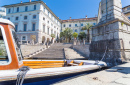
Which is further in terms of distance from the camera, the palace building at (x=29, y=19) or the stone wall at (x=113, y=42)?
the palace building at (x=29, y=19)

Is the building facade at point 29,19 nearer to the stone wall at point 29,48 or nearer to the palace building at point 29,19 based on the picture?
the palace building at point 29,19

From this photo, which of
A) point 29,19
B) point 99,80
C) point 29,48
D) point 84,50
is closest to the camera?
point 99,80

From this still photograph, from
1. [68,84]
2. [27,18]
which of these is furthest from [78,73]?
[27,18]

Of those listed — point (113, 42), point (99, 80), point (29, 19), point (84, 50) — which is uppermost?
point (29, 19)

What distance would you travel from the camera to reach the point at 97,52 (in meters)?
6.46

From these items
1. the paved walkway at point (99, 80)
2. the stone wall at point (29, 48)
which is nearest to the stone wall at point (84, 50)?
the stone wall at point (29, 48)

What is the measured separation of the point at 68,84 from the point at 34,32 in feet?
98.0

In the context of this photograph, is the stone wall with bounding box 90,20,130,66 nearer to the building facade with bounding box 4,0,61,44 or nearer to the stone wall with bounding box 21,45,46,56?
the stone wall with bounding box 21,45,46,56

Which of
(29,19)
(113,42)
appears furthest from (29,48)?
(113,42)

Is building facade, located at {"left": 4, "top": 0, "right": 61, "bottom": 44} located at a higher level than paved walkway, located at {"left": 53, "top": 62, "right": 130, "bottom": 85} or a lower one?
higher

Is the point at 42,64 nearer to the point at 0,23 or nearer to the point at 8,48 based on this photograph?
the point at 8,48

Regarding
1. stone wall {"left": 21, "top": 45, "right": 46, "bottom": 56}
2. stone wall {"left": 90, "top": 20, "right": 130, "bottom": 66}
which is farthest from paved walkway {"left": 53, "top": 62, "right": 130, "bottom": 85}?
stone wall {"left": 21, "top": 45, "right": 46, "bottom": 56}

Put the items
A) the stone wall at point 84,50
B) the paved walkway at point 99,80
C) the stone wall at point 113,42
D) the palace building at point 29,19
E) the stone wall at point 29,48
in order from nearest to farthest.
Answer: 1. the paved walkway at point 99,80
2. the stone wall at point 113,42
3. the stone wall at point 84,50
4. the stone wall at point 29,48
5. the palace building at point 29,19

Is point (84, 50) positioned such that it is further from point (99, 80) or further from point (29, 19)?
point (29, 19)
